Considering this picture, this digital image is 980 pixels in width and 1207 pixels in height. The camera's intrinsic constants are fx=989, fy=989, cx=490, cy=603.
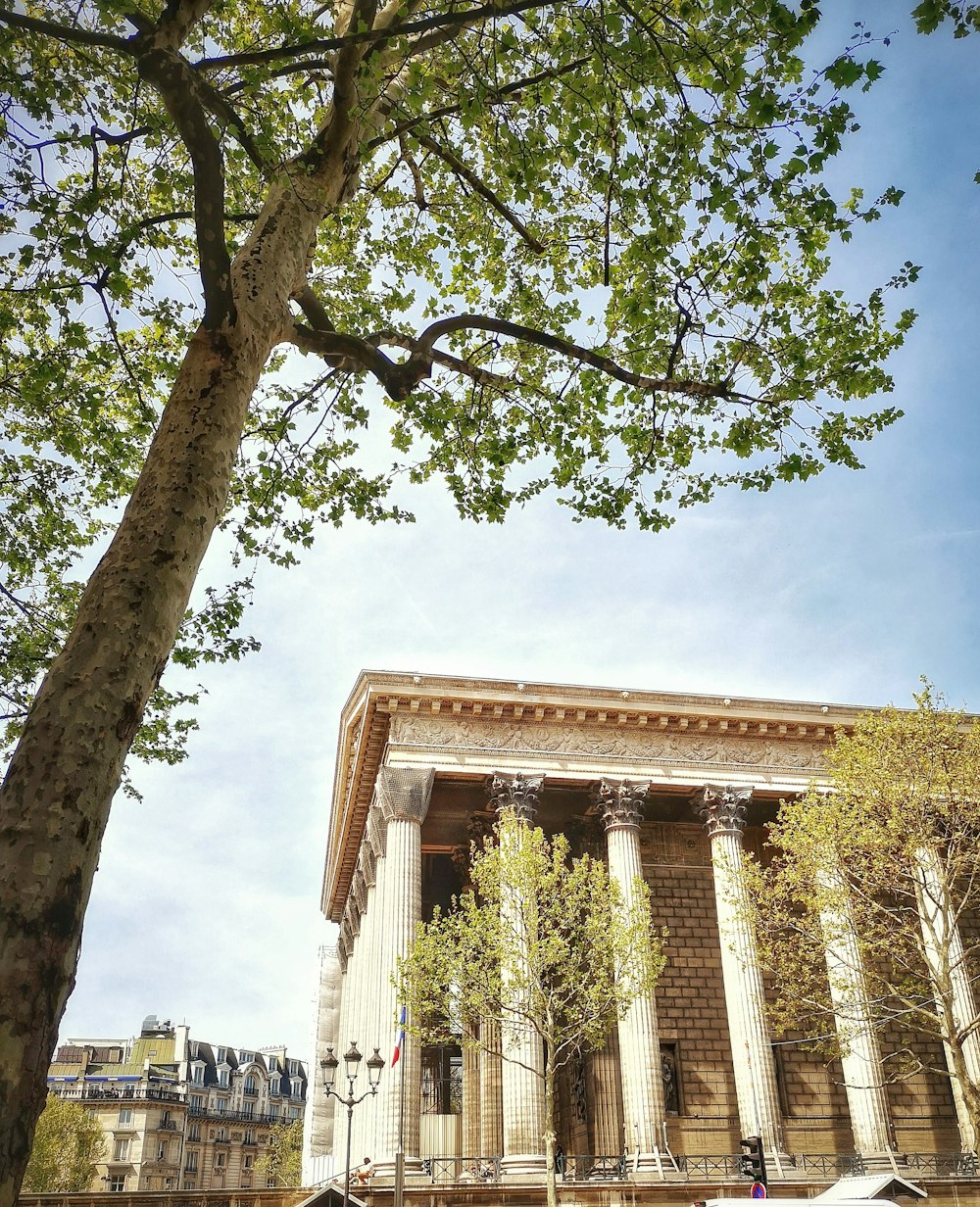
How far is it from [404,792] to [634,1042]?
25.6ft

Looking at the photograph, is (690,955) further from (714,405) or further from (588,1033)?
(714,405)

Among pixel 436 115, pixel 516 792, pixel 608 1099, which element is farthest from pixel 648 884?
pixel 436 115

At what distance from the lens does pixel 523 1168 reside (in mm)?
20375

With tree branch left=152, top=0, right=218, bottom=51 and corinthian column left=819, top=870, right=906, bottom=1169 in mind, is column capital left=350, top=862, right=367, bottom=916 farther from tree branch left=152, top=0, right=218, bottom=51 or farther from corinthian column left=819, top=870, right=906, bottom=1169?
tree branch left=152, top=0, right=218, bottom=51

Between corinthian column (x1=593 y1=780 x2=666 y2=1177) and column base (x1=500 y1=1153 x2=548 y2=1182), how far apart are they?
2375 mm

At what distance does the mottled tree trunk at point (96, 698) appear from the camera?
366 centimetres

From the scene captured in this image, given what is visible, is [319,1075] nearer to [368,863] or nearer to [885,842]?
[368,863]

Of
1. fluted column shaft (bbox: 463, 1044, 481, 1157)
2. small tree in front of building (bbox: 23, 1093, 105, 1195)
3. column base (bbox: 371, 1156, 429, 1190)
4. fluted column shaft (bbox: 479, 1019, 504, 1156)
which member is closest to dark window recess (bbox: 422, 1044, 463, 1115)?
fluted column shaft (bbox: 463, 1044, 481, 1157)

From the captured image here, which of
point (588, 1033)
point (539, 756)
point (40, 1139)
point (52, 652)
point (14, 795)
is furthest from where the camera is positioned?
point (40, 1139)

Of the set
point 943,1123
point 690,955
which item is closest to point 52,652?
point 690,955

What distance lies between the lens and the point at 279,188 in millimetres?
8023

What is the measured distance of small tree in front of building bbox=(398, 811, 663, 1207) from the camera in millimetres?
19828

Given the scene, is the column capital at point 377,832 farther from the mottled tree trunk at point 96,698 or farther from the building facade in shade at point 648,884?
the mottled tree trunk at point 96,698

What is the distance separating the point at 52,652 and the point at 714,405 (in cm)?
916
